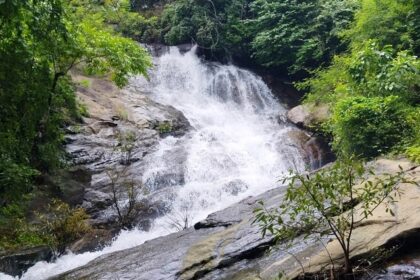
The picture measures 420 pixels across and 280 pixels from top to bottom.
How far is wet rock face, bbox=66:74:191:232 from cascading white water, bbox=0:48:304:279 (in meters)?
0.35

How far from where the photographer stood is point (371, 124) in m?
9.05

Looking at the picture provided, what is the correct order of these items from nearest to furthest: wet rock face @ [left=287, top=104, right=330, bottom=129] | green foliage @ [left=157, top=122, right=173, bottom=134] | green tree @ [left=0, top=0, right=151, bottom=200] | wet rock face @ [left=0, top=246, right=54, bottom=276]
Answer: green tree @ [left=0, top=0, right=151, bottom=200] → wet rock face @ [left=0, top=246, right=54, bottom=276] → wet rock face @ [left=287, top=104, right=330, bottom=129] → green foliage @ [left=157, top=122, right=173, bottom=134]

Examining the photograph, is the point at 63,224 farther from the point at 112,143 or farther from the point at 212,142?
the point at 212,142

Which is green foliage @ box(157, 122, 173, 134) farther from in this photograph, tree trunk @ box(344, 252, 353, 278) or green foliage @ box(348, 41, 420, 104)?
tree trunk @ box(344, 252, 353, 278)

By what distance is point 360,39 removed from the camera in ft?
42.4

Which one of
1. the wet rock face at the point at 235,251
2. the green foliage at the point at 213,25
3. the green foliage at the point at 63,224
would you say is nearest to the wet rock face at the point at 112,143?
the green foliage at the point at 63,224

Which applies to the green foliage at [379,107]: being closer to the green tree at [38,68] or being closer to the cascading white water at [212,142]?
the cascading white water at [212,142]

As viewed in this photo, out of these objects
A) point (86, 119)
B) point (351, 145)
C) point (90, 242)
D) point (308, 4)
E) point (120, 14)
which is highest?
point (120, 14)

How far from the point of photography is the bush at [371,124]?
8.79 m

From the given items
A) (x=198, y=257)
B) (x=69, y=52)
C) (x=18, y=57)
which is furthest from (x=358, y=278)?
(x=69, y=52)

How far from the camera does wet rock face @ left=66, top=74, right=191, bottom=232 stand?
11.8 meters

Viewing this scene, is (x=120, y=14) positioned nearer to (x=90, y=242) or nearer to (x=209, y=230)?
(x=90, y=242)

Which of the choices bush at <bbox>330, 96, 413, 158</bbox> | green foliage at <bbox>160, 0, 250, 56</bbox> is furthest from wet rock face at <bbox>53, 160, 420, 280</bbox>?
green foliage at <bbox>160, 0, 250, 56</bbox>

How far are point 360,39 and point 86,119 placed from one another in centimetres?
927
